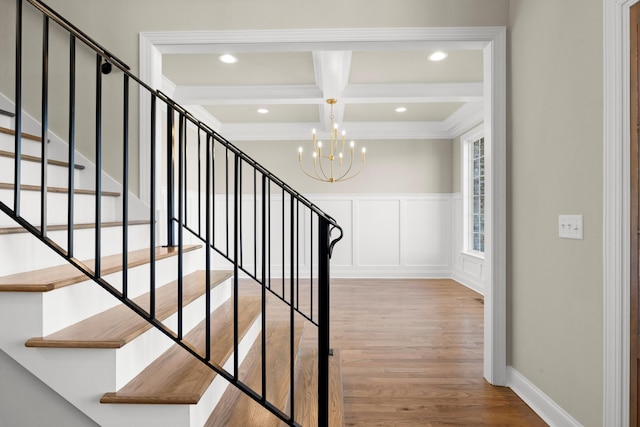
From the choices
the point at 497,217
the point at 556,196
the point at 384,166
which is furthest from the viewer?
the point at 384,166

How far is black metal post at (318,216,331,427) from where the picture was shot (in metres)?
1.49

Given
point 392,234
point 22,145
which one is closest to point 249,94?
point 22,145

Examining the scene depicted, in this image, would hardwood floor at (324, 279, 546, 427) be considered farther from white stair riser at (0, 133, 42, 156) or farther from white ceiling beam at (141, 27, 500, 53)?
white stair riser at (0, 133, 42, 156)

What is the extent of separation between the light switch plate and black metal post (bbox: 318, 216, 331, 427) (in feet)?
4.01

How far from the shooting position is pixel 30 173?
2.06 metres

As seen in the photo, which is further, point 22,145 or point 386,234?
point 386,234

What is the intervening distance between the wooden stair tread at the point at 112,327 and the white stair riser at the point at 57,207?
2.10ft

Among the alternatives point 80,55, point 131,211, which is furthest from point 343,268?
point 80,55

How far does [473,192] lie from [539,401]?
4181 mm

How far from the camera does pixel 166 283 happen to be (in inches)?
86.0

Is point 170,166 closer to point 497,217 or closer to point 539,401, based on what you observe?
point 497,217

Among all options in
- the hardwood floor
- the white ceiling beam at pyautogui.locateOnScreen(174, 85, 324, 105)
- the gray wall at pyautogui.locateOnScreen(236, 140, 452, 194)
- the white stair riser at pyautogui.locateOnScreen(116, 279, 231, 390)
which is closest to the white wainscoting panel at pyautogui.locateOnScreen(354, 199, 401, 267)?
the gray wall at pyautogui.locateOnScreen(236, 140, 452, 194)

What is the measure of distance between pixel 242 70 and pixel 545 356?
142 inches

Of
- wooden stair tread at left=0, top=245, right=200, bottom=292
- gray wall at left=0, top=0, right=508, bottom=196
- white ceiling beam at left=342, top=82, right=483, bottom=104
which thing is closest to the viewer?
wooden stair tread at left=0, top=245, right=200, bottom=292
